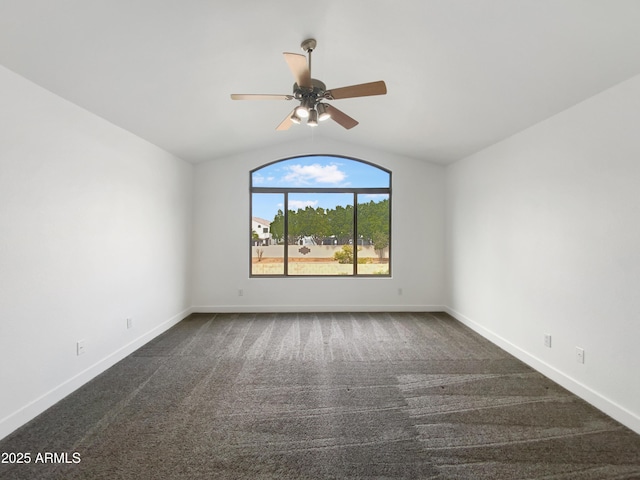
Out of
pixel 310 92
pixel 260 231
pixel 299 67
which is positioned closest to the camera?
pixel 299 67

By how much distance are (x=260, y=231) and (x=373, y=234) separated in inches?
76.6

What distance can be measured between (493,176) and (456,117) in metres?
0.99

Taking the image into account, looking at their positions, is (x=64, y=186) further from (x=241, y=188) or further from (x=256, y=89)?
(x=241, y=188)

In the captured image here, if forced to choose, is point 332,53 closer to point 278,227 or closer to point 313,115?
point 313,115

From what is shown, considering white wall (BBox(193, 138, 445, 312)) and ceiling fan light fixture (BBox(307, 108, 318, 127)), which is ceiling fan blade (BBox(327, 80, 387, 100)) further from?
white wall (BBox(193, 138, 445, 312))

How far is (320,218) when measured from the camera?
17.7 ft

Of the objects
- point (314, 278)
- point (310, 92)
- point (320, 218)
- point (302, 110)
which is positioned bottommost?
point (314, 278)

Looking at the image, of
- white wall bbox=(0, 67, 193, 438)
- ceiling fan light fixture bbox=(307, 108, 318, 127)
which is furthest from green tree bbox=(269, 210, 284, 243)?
ceiling fan light fixture bbox=(307, 108, 318, 127)

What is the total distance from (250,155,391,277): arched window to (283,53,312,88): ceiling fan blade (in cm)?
305

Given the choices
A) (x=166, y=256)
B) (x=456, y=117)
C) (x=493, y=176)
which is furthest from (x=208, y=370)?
(x=493, y=176)

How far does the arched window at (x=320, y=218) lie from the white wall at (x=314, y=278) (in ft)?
0.55

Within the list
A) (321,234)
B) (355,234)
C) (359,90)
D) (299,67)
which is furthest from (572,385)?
(321,234)

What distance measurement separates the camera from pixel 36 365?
2.26 meters

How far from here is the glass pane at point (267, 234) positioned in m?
5.29
